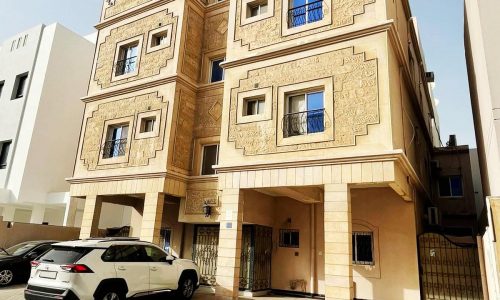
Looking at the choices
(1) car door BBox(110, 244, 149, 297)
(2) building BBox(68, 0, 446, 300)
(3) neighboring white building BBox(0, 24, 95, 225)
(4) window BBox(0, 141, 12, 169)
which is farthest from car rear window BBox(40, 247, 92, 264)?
(4) window BBox(0, 141, 12, 169)

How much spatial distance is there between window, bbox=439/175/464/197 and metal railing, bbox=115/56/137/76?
15.6 m

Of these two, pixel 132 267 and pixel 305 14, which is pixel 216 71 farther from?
pixel 132 267

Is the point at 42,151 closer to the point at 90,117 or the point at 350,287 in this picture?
the point at 90,117

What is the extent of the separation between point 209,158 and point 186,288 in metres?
4.74

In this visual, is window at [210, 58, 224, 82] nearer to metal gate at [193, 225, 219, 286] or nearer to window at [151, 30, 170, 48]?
window at [151, 30, 170, 48]

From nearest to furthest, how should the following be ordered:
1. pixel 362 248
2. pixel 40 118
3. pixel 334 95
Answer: pixel 334 95
pixel 362 248
pixel 40 118

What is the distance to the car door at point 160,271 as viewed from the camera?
8.81 metres

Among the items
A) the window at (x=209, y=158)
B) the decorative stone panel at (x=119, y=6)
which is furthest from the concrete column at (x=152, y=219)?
the decorative stone panel at (x=119, y=6)

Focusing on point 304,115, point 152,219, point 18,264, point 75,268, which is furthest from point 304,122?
point 18,264

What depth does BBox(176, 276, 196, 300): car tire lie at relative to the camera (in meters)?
9.62

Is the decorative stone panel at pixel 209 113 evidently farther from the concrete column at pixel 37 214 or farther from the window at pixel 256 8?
the concrete column at pixel 37 214

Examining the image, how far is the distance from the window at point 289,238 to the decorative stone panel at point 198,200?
2.53 m

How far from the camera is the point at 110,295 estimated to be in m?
7.70

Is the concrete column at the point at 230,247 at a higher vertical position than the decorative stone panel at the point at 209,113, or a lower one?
lower
